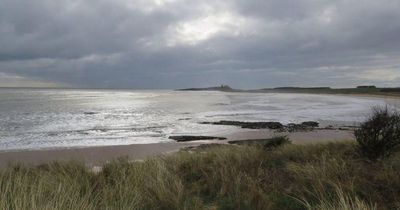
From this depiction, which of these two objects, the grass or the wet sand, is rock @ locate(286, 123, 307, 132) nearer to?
the wet sand

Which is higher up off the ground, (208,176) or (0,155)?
(208,176)

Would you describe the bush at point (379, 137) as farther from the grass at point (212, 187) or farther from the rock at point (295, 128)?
the rock at point (295, 128)

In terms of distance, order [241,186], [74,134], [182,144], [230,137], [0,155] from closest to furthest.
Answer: [241,186], [0,155], [182,144], [230,137], [74,134]

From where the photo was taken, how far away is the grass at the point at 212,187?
570cm

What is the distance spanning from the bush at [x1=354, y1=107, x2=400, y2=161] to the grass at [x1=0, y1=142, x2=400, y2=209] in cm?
37

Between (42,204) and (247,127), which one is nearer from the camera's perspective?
(42,204)

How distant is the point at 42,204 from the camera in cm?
502

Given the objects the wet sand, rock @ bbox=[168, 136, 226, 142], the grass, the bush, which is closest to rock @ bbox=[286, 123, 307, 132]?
the wet sand

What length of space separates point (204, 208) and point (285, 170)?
10.5 ft

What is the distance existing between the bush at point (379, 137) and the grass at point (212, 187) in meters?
0.37

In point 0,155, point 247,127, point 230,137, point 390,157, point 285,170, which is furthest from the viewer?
point 247,127

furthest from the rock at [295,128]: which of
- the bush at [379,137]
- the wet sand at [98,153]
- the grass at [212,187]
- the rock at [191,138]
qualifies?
the grass at [212,187]

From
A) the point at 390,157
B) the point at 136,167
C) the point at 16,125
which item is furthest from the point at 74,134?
the point at 390,157

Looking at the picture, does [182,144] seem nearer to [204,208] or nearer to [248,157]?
[248,157]
